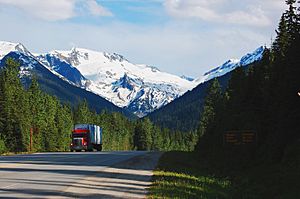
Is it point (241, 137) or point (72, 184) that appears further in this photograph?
point (241, 137)

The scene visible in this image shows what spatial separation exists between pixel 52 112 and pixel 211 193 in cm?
9097

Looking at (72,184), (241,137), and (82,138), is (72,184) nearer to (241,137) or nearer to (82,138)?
(241,137)

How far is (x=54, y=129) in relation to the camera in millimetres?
105125

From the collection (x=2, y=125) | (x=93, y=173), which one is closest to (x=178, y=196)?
(x=93, y=173)

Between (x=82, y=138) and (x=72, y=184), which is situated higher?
(x=82, y=138)

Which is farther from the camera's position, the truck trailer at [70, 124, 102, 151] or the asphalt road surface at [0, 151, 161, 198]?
the truck trailer at [70, 124, 102, 151]

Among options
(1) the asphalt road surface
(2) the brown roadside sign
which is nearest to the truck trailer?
(2) the brown roadside sign

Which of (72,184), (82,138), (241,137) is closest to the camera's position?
(72,184)

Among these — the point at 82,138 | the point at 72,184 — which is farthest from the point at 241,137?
the point at 82,138

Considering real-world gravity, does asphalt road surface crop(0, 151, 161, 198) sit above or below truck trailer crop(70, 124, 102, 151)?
below

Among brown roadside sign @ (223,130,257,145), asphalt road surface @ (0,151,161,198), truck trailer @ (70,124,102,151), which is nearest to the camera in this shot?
asphalt road surface @ (0,151,161,198)

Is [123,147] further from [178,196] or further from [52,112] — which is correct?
[178,196]

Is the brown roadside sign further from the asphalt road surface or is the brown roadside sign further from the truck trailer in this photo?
the truck trailer

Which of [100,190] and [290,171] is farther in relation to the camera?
[290,171]
